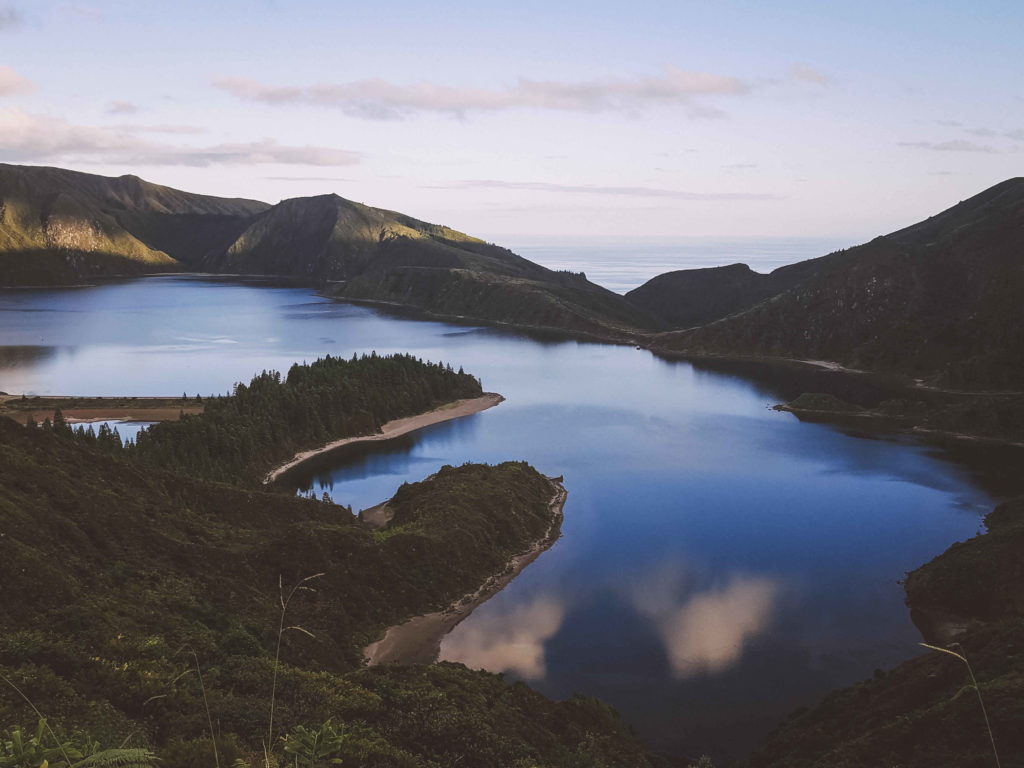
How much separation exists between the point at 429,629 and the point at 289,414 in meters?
63.2

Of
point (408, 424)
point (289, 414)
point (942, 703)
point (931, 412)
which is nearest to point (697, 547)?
point (942, 703)

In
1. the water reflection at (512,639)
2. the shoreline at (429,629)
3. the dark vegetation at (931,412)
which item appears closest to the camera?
the shoreline at (429,629)

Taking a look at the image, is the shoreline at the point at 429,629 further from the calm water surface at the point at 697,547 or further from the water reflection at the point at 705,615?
the water reflection at the point at 705,615

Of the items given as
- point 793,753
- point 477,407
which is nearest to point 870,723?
point 793,753

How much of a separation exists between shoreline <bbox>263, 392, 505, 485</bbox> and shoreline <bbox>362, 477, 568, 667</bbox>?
130ft

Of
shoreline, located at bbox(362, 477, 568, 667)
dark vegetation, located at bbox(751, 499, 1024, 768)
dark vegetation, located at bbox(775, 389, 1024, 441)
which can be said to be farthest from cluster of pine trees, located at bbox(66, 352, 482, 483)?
dark vegetation, located at bbox(751, 499, 1024, 768)

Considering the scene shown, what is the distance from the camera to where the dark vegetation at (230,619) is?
1166 inches

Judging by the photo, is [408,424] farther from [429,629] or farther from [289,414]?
[429,629]

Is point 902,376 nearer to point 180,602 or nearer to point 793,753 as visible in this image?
point 793,753

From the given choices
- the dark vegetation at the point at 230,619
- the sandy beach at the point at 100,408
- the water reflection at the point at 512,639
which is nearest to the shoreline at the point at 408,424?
the sandy beach at the point at 100,408

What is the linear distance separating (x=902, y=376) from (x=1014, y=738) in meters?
157

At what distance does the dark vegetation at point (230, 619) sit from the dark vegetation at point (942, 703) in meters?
9.97

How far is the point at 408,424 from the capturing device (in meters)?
130

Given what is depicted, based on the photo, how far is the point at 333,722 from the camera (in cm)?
3125
